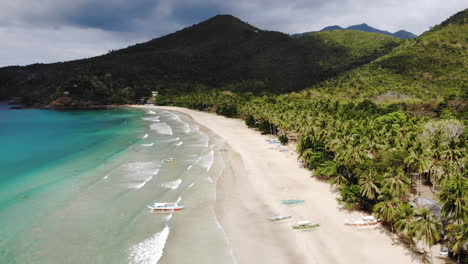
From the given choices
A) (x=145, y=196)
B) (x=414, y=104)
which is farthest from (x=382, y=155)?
(x=414, y=104)

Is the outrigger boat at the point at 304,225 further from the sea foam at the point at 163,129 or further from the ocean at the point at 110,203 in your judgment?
the sea foam at the point at 163,129

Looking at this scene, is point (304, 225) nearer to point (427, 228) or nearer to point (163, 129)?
point (427, 228)

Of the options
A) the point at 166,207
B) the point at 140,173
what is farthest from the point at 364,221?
the point at 140,173

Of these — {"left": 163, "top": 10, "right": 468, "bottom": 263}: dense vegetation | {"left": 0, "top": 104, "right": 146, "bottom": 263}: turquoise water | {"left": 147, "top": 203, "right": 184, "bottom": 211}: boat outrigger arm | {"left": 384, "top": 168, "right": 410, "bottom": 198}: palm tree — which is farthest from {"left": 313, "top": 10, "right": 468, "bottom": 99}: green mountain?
{"left": 147, "top": 203, "right": 184, "bottom": 211}: boat outrigger arm

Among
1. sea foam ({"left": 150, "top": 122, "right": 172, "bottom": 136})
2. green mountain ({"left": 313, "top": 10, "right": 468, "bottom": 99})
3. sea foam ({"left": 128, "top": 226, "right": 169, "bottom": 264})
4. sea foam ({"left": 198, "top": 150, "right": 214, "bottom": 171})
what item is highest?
green mountain ({"left": 313, "top": 10, "right": 468, "bottom": 99})

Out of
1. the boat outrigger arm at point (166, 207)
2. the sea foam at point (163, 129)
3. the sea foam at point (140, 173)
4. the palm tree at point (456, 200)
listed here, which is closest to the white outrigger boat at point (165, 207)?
the boat outrigger arm at point (166, 207)

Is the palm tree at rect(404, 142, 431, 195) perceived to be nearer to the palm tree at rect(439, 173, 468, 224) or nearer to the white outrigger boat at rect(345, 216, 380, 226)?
the palm tree at rect(439, 173, 468, 224)
